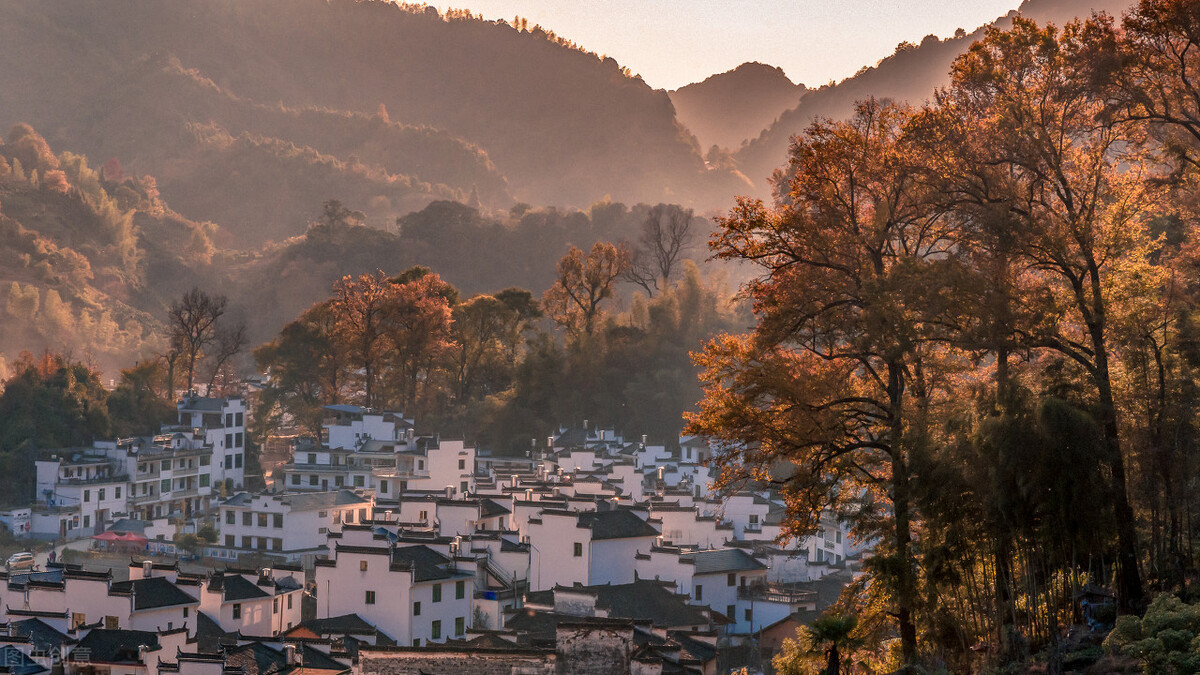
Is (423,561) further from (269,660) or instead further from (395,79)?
(395,79)

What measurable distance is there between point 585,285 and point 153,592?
35513mm

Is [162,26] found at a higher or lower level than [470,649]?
higher

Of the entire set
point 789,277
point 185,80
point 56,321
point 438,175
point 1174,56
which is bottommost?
point 789,277

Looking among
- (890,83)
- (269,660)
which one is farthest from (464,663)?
(890,83)

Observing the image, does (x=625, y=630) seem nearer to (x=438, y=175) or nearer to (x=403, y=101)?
(x=438, y=175)

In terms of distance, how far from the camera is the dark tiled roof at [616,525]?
32.5 meters

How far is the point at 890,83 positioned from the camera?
10888 cm

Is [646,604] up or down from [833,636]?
up

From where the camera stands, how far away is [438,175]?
171875 mm

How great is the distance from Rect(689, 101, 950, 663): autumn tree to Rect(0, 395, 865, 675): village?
94 cm

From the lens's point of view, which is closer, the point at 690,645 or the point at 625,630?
the point at 625,630

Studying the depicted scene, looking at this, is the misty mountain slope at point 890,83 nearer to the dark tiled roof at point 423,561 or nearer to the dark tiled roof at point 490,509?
the dark tiled roof at point 490,509

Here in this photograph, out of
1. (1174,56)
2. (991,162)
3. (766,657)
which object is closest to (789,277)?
(991,162)

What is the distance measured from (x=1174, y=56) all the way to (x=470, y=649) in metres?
12.7
